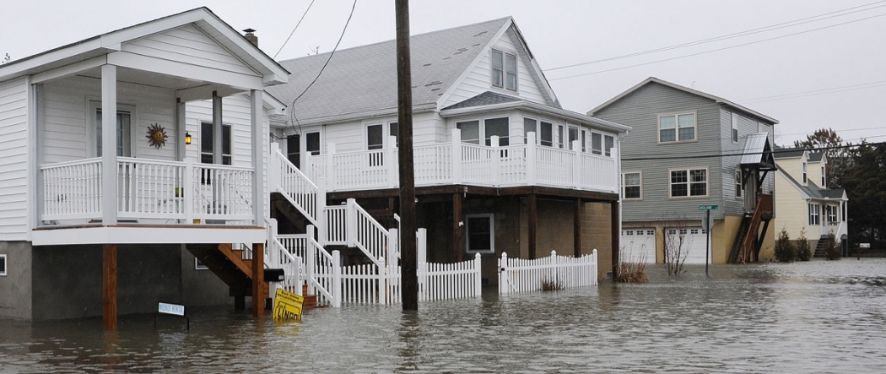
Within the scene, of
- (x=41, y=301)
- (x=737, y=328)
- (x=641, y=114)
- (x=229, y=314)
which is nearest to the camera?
(x=737, y=328)

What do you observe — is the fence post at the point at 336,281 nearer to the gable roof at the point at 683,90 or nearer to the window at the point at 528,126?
the window at the point at 528,126

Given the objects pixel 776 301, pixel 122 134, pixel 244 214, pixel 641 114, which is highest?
pixel 641 114

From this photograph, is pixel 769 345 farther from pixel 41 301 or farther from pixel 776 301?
pixel 41 301

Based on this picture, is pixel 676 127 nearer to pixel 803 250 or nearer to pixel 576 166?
pixel 803 250

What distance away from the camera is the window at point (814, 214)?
64894 millimetres

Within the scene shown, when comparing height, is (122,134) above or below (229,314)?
above

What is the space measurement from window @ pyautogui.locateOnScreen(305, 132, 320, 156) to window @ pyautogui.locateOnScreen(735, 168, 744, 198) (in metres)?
28.6

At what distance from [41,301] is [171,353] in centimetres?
678

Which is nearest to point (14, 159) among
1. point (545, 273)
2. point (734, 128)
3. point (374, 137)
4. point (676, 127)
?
point (545, 273)

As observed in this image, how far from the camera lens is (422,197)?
1148 inches

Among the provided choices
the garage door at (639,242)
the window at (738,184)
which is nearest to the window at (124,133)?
the garage door at (639,242)

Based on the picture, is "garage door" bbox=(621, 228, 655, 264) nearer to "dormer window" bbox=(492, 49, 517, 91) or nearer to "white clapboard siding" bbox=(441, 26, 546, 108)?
"white clapboard siding" bbox=(441, 26, 546, 108)

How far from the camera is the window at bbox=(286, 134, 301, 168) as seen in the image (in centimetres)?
3431

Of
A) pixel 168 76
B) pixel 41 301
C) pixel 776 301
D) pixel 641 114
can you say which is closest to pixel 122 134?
pixel 168 76
